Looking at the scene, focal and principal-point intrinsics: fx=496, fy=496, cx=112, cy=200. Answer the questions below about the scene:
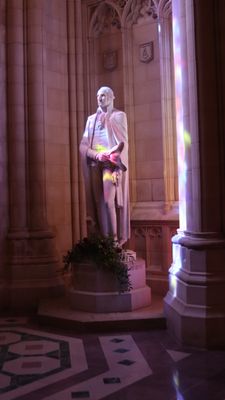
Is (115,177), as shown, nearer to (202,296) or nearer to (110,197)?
(110,197)

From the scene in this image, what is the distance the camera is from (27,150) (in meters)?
8.12

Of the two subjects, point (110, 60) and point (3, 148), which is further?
point (110, 60)

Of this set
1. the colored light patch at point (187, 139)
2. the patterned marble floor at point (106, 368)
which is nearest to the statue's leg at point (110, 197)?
the colored light patch at point (187, 139)

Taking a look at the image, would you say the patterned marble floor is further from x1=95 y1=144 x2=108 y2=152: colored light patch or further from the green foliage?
x1=95 y1=144 x2=108 y2=152: colored light patch

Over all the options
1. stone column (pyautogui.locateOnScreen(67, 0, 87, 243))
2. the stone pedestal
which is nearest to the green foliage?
the stone pedestal

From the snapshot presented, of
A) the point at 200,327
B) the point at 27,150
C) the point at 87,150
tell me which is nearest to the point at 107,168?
the point at 87,150

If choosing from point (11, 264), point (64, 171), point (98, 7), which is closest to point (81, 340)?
point (11, 264)

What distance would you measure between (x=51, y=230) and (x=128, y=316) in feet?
7.85

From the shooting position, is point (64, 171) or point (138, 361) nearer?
point (138, 361)

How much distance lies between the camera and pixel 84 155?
7.29 meters

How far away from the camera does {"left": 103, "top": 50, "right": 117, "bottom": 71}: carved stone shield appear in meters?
9.18

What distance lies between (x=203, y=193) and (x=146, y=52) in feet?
13.3

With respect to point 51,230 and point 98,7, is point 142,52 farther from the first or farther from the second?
point 51,230

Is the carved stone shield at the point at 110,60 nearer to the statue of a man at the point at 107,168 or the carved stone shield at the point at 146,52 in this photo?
the carved stone shield at the point at 146,52
